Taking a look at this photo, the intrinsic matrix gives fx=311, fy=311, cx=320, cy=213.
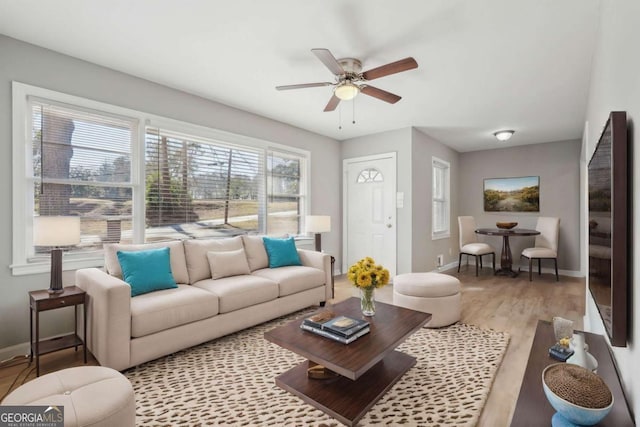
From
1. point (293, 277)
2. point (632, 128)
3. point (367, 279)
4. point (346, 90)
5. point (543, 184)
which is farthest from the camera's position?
point (543, 184)

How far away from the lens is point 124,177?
317cm

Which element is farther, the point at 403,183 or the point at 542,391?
the point at 403,183

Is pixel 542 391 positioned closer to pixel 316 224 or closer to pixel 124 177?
pixel 316 224

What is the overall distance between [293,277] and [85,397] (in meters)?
2.21

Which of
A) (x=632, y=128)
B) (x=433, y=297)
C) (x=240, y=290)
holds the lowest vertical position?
(x=433, y=297)

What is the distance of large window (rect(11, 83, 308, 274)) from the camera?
2609 mm

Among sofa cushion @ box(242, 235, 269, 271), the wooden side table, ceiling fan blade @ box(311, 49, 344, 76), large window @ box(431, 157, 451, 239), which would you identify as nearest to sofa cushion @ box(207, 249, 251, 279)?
sofa cushion @ box(242, 235, 269, 271)

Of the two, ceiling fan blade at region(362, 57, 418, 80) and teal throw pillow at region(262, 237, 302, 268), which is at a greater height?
ceiling fan blade at region(362, 57, 418, 80)

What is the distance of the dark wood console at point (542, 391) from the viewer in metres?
1.01

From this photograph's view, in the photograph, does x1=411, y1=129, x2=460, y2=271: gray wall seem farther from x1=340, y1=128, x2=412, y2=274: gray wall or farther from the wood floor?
the wood floor

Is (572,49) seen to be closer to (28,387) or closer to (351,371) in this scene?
(351,371)

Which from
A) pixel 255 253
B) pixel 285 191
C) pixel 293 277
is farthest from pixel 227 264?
pixel 285 191

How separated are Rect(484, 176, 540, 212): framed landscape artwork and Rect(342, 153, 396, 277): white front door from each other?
2737 millimetres

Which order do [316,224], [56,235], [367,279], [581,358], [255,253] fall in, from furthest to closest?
[316,224]
[255,253]
[56,235]
[367,279]
[581,358]
